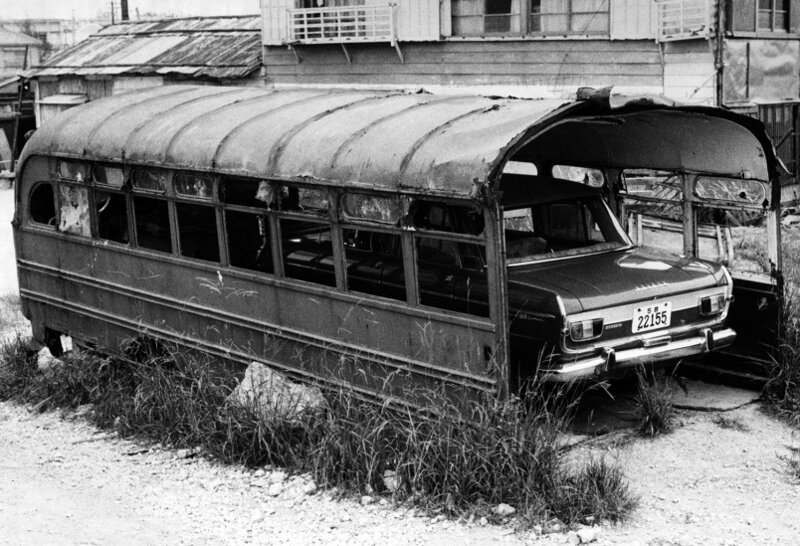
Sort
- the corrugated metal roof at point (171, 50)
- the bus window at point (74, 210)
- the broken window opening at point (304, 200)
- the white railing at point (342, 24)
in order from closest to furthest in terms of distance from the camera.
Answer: the broken window opening at point (304, 200), the bus window at point (74, 210), the white railing at point (342, 24), the corrugated metal roof at point (171, 50)

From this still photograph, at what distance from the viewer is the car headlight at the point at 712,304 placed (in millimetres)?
8250

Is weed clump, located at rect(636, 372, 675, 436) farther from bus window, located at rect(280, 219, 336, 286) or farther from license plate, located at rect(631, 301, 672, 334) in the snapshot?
bus window, located at rect(280, 219, 336, 286)

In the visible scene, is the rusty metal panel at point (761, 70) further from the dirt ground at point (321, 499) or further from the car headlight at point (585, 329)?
the car headlight at point (585, 329)

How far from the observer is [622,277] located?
8031mm

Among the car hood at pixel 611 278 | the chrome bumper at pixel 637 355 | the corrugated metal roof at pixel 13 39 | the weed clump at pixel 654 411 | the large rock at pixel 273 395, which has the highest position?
the corrugated metal roof at pixel 13 39

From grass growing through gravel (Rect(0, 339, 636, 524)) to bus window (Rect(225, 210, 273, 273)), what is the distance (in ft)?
2.89

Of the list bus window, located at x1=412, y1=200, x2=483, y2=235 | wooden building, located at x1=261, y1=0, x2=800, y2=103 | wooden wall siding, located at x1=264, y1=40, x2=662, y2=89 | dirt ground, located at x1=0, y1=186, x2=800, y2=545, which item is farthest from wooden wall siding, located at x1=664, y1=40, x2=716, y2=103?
bus window, located at x1=412, y1=200, x2=483, y2=235

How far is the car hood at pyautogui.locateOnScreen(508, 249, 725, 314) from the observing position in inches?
301

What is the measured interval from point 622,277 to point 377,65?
12.6m

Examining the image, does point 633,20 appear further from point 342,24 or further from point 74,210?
point 74,210

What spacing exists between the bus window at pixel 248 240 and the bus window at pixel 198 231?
0.16 meters

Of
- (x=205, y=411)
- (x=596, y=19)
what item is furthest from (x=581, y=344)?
(x=596, y=19)

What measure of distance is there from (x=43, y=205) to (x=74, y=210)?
29.8 inches

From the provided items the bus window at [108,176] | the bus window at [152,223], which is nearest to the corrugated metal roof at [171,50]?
the bus window at [108,176]
